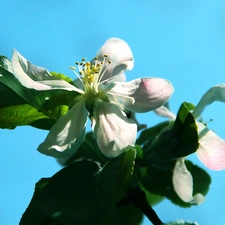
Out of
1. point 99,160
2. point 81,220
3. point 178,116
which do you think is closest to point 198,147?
point 178,116

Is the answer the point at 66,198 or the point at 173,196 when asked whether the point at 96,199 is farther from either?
the point at 173,196

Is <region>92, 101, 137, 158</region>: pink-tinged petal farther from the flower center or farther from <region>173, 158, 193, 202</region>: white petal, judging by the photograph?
<region>173, 158, 193, 202</region>: white petal

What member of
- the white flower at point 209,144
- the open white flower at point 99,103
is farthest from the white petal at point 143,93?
the white flower at point 209,144

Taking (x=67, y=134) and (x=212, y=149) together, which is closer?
(x=67, y=134)

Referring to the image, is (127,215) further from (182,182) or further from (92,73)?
(92,73)

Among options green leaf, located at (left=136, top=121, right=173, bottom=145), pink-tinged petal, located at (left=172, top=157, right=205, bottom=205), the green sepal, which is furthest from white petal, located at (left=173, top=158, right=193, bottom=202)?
the green sepal

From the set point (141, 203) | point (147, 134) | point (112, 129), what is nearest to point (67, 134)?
point (112, 129)
